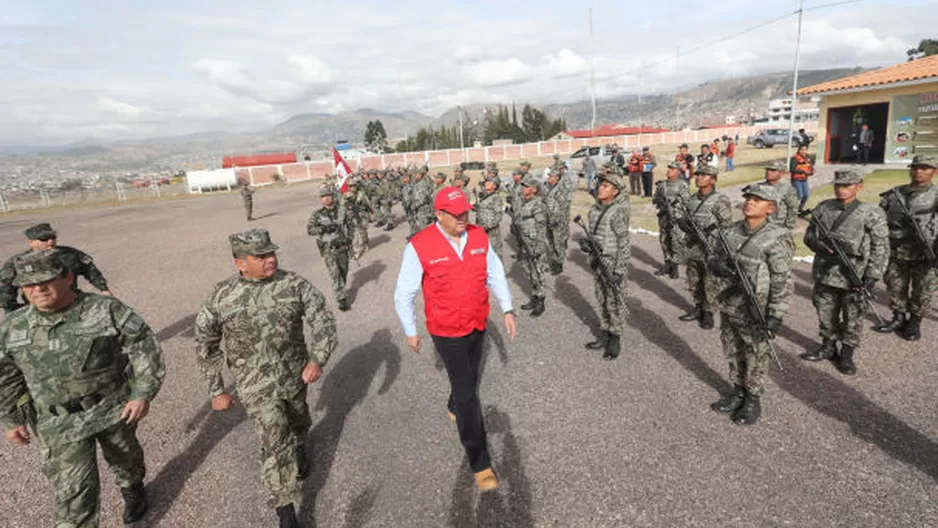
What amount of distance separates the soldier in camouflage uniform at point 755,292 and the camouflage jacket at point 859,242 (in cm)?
150

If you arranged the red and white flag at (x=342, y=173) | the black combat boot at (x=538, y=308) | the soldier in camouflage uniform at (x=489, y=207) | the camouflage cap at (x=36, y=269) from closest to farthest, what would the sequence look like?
1. the camouflage cap at (x=36, y=269)
2. the black combat boot at (x=538, y=308)
3. the soldier in camouflage uniform at (x=489, y=207)
4. the red and white flag at (x=342, y=173)

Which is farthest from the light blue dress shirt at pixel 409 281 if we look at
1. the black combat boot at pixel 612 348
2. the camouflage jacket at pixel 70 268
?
the camouflage jacket at pixel 70 268

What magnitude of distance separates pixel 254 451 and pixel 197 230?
61.4 ft

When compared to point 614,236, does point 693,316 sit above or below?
below

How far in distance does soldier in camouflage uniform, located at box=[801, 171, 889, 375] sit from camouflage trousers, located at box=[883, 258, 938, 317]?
1157 mm

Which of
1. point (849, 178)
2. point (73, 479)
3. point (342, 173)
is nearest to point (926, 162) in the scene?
point (849, 178)

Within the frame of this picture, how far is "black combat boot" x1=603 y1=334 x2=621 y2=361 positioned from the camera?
5.80m

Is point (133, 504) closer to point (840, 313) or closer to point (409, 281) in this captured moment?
point (409, 281)

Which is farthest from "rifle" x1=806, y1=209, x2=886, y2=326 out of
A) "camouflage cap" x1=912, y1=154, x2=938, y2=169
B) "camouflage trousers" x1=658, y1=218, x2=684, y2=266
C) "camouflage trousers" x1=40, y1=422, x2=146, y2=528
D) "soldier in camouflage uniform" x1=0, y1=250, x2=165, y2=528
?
"camouflage trousers" x1=40, y1=422, x2=146, y2=528

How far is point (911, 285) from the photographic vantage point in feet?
19.2

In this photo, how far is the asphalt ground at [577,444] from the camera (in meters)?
3.46

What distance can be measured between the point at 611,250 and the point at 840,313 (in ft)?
8.75

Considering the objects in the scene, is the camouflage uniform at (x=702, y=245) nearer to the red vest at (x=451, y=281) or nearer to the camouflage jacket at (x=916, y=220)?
the camouflage jacket at (x=916, y=220)

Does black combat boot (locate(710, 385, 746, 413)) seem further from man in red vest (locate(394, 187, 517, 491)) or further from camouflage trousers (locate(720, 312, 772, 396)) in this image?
man in red vest (locate(394, 187, 517, 491))
